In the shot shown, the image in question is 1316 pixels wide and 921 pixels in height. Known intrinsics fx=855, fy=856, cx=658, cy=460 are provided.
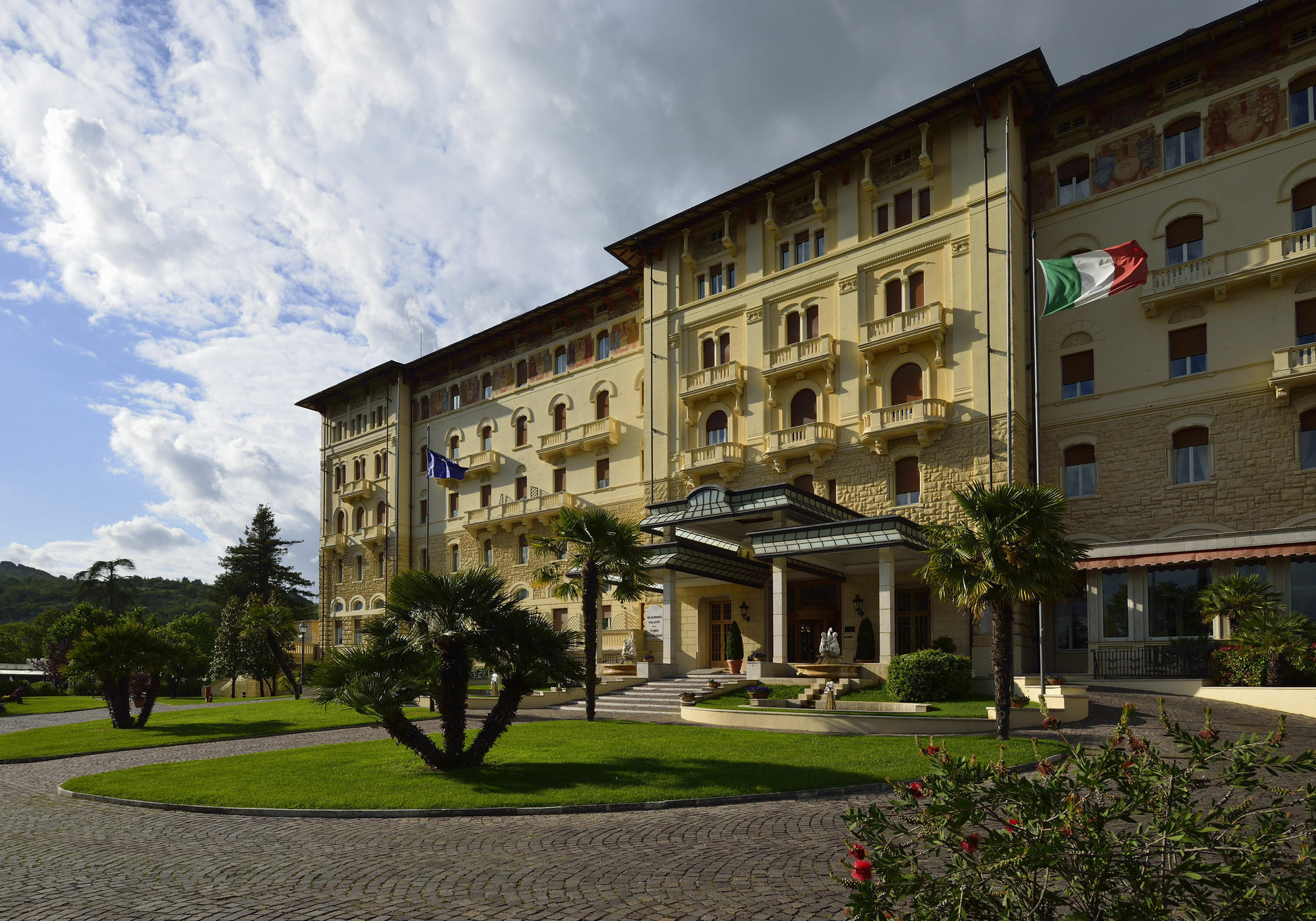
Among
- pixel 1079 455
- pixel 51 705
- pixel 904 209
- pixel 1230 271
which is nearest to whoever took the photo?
pixel 1230 271

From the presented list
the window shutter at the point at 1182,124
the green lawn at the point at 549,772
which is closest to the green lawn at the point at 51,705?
the green lawn at the point at 549,772

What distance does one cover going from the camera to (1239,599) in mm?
21625

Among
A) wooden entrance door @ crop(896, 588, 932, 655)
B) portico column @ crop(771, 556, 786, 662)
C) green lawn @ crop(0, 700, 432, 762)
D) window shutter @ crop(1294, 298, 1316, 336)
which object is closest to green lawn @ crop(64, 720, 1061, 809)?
green lawn @ crop(0, 700, 432, 762)

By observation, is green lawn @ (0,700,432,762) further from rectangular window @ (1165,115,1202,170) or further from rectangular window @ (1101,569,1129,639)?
rectangular window @ (1165,115,1202,170)

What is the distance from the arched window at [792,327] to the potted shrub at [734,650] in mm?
11324

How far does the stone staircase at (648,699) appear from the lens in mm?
25422

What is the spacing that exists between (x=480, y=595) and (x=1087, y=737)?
1188 cm

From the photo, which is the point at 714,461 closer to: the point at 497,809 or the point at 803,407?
the point at 803,407

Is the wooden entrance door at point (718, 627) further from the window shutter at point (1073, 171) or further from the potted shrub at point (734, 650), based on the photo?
the window shutter at point (1073, 171)

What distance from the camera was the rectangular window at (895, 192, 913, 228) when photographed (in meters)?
31.1

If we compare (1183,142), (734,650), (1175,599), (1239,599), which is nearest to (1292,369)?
(1239,599)

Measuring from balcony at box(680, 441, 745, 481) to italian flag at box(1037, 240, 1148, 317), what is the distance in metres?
13.2

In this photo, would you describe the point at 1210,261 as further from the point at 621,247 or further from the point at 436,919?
the point at 436,919

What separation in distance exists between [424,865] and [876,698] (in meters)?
16.9
